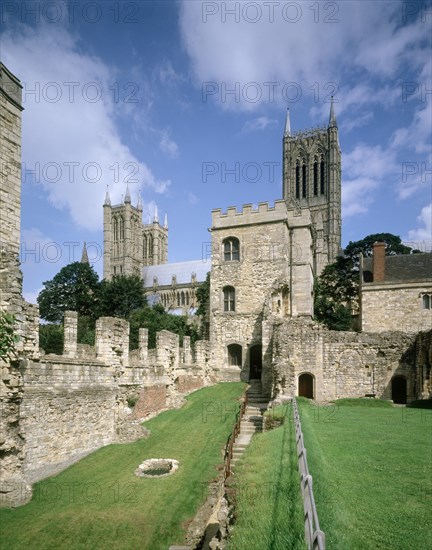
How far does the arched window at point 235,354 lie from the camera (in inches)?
1229

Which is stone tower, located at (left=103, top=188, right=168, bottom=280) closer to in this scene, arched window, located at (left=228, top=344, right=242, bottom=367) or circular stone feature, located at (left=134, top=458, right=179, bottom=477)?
arched window, located at (left=228, top=344, right=242, bottom=367)

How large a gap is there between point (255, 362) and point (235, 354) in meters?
1.63

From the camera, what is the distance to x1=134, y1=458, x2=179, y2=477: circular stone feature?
40.6 feet

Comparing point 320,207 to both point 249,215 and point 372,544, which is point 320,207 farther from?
point 372,544

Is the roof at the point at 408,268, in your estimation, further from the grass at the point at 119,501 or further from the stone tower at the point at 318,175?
the stone tower at the point at 318,175

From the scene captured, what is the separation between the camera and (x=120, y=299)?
163 ft

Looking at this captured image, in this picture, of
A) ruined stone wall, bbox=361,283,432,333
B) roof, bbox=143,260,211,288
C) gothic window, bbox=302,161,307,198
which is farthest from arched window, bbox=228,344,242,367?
gothic window, bbox=302,161,307,198

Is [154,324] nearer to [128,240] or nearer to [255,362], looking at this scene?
[255,362]

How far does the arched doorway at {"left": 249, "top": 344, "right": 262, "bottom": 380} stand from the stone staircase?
1301mm

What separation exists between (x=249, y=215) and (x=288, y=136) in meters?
69.0

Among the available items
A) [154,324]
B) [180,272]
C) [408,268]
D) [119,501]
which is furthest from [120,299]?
[180,272]

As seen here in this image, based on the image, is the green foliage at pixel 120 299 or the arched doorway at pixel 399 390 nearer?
the arched doorway at pixel 399 390

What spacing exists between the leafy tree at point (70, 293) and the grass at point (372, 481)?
4026cm

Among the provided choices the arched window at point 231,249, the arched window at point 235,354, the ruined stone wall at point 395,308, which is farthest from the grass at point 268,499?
the ruined stone wall at point 395,308
